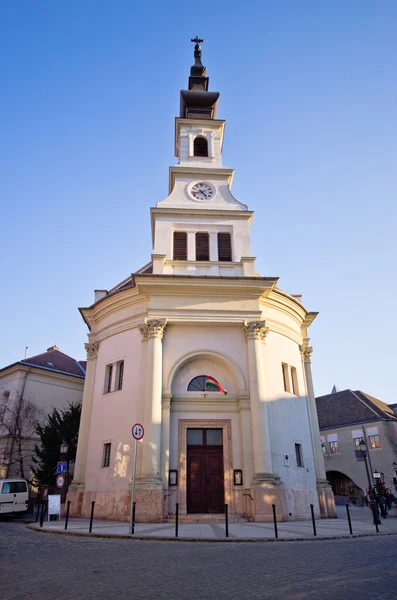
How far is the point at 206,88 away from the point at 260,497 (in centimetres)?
3076

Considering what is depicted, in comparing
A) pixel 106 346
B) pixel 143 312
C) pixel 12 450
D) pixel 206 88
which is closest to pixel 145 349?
pixel 143 312

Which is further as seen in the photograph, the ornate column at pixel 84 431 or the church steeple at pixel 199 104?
the church steeple at pixel 199 104

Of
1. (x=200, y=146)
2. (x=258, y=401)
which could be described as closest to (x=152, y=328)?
(x=258, y=401)

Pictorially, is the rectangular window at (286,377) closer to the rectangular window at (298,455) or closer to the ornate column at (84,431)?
the rectangular window at (298,455)

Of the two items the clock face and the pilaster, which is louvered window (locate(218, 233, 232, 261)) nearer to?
the clock face

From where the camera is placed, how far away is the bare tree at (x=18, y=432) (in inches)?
1303

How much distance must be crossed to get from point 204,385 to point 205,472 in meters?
4.03

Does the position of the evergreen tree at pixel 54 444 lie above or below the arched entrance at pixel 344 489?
above

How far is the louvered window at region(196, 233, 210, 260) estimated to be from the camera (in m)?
24.4

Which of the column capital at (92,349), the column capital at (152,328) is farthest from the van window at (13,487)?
the column capital at (152,328)

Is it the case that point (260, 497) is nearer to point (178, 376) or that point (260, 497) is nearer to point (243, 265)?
point (178, 376)

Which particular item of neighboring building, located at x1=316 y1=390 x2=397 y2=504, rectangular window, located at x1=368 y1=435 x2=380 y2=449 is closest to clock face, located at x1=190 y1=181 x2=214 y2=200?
neighboring building, located at x1=316 y1=390 x2=397 y2=504

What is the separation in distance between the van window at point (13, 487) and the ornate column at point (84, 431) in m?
3.61

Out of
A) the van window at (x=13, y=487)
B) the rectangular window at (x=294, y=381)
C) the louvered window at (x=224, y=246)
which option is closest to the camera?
the van window at (x=13, y=487)
